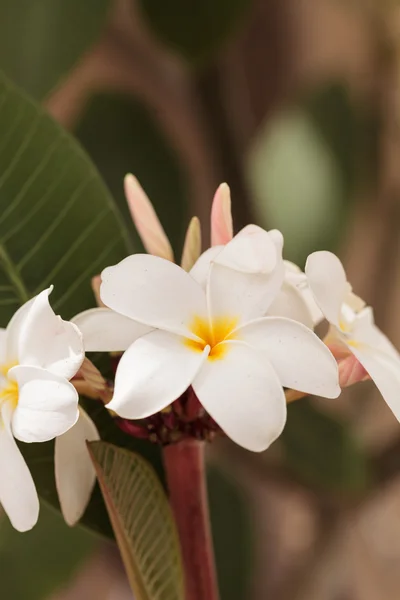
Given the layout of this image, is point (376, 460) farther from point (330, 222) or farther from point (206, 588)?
point (206, 588)

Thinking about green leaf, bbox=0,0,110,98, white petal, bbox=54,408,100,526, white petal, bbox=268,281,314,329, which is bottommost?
white petal, bbox=54,408,100,526

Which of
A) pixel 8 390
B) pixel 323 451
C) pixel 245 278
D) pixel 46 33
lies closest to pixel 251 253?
pixel 245 278

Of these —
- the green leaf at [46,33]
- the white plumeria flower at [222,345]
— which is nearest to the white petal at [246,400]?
the white plumeria flower at [222,345]

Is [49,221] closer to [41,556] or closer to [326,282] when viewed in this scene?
[326,282]

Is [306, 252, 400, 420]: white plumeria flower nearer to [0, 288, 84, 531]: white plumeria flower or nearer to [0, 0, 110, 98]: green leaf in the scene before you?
[0, 288, 84, 531]: white plumeria flower

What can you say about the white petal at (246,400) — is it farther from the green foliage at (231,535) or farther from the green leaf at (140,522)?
the green foliage at (231,535)

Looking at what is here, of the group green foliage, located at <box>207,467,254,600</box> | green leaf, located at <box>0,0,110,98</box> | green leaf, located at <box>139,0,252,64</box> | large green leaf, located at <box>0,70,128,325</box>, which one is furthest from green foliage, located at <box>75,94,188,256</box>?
large green leaf, located at <box>0,70,128,325</box>

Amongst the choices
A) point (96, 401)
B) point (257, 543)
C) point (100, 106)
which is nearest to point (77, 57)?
point (100, 106)
